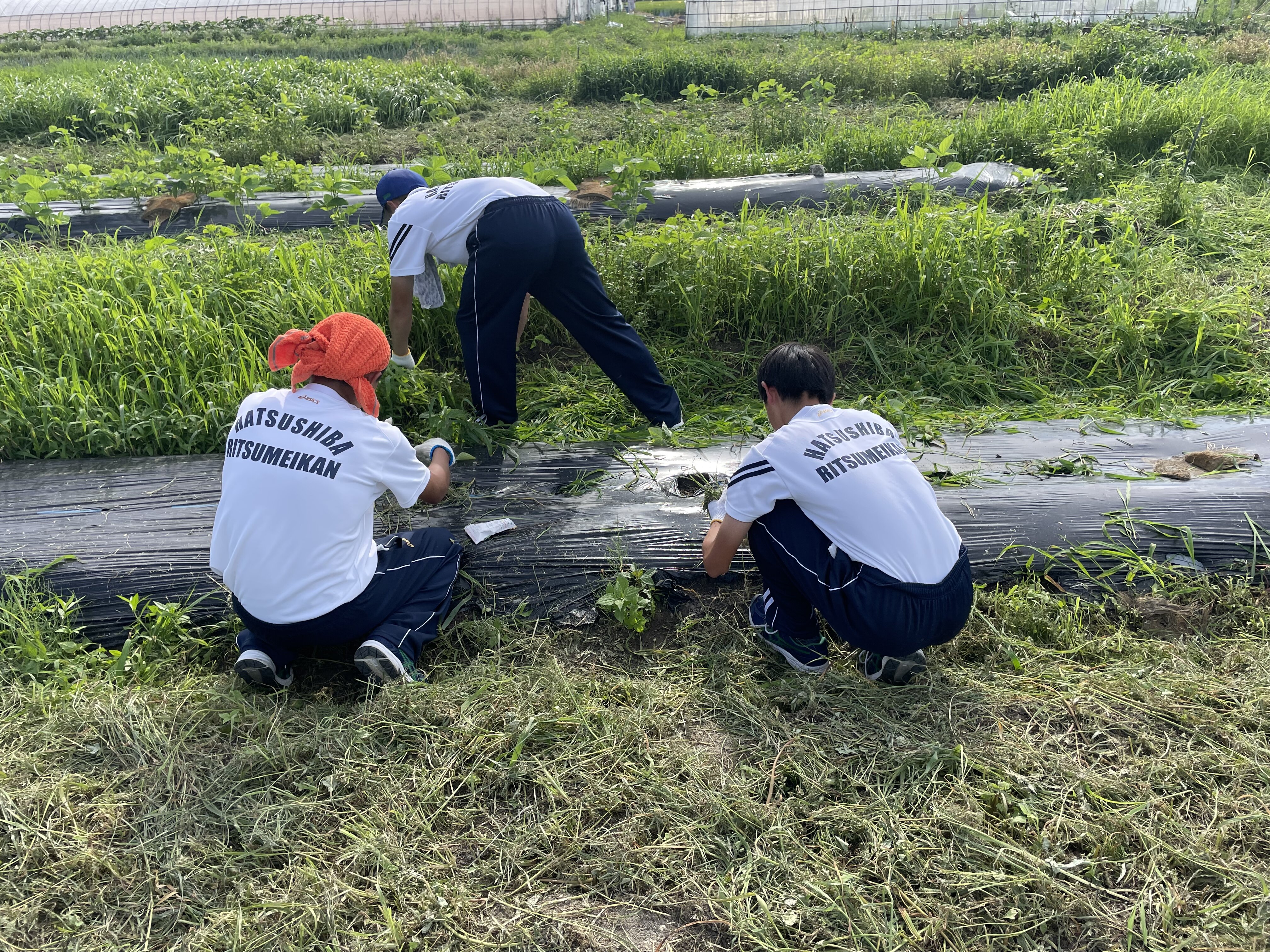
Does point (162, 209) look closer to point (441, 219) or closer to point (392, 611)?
point (441, 219)

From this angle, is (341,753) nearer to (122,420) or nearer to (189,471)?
(189,471)

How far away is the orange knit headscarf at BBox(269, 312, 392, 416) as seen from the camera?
229 cm

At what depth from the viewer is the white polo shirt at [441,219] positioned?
127 inches

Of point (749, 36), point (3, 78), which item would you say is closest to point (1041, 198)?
point (749, 36)

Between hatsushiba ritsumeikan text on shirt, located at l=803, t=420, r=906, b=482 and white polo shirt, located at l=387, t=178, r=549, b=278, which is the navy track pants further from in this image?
white polo shirt, located at l=387, t=178, r=549, b=278

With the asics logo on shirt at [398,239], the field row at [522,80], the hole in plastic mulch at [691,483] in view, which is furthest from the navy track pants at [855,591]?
the field row at [522,80]

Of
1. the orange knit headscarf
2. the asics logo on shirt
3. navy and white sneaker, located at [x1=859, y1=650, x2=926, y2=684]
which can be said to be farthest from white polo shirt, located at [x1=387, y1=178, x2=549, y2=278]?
navy and white sneaker, located at [x1=859, y1=650, x2=926, y2=684]

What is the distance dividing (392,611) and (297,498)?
49 cm

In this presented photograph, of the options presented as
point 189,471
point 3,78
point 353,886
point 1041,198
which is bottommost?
point 353,886

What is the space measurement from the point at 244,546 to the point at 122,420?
1.67m

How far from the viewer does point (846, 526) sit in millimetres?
2217

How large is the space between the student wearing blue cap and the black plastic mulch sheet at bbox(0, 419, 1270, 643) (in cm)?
33

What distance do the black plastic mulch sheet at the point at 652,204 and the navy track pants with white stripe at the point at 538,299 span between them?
239cm

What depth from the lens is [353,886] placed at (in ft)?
6.10
